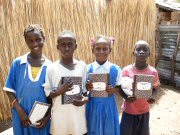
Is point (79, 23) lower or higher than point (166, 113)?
higher

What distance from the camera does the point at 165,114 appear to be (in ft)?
17.8

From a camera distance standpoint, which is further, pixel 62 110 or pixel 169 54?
pixel 169 54

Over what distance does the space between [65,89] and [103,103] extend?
0.50 meters

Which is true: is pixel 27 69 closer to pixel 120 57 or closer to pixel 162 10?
pixel 120 57

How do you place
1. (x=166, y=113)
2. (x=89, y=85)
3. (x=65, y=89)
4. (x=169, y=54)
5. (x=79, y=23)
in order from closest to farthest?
(x=65, y=89), (x=89, y=85), (x=79, y=23), (x=166, y=113), (x=169, y=54)

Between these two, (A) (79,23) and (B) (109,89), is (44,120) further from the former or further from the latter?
(A) (79,23)

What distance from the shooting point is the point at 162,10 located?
26.3ft

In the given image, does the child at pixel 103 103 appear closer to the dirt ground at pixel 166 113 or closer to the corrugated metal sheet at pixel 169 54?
the dirt ground at pixel 166 113

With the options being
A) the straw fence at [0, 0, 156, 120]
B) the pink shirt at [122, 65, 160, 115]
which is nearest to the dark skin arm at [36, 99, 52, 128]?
the pink shirt at [122, 65, 160, 115]

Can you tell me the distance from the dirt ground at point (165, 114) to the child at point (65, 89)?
2.11 metres

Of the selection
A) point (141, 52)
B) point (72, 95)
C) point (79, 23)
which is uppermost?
point (79, 23)

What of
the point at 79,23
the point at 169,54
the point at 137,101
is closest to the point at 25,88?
the point at 137,101

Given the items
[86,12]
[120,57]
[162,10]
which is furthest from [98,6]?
[162,10]

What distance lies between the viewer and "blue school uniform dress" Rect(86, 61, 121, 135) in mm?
2738
